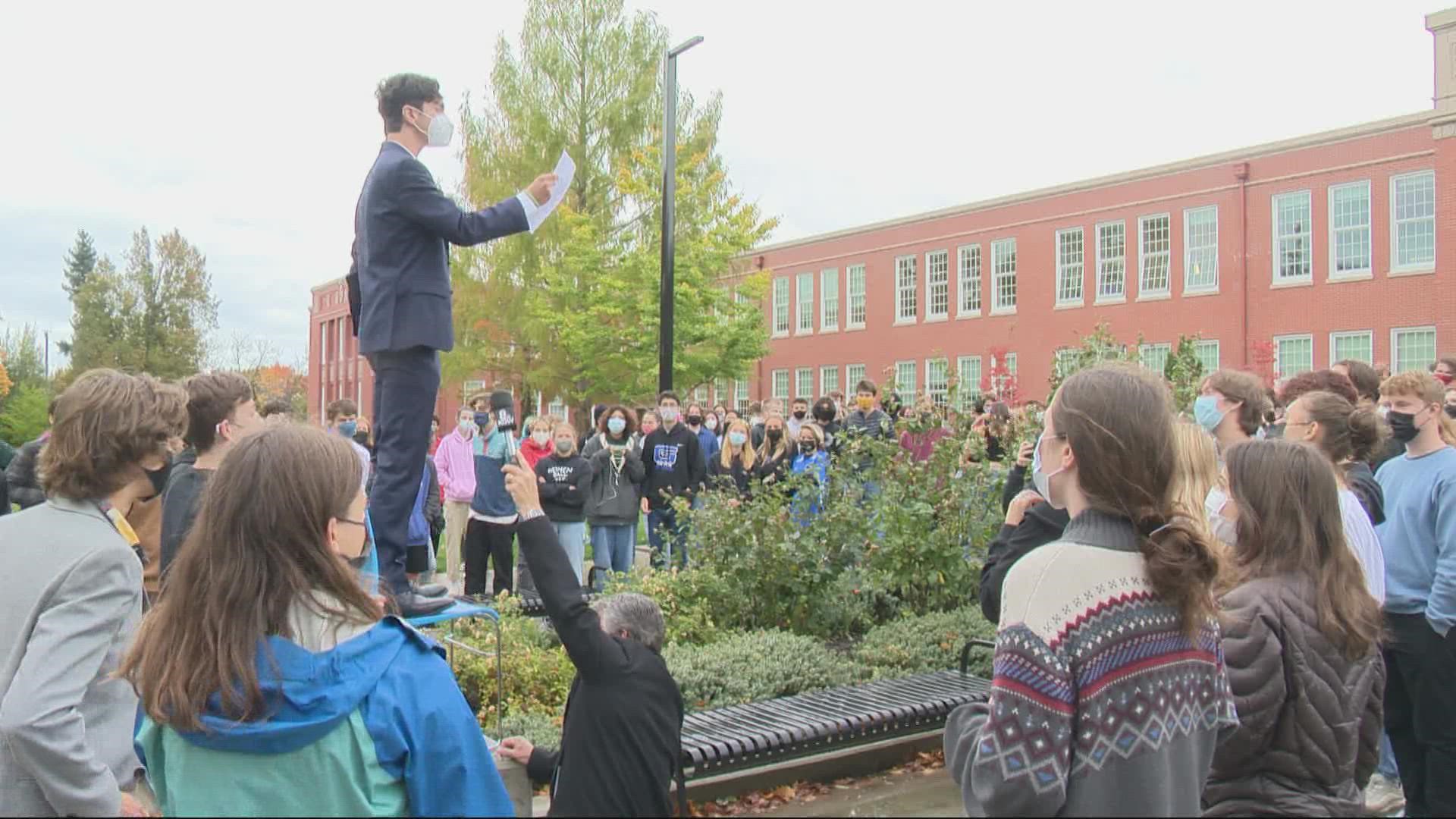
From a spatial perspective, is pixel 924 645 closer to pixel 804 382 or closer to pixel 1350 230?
Result: pixel 1350 230

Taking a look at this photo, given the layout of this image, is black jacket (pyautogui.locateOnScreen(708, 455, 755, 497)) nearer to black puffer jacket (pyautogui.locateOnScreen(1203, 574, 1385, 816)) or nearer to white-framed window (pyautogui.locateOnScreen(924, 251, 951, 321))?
black puffer jacket (pyautogui.locateOnScreen(1203, 574, 1385, 816))


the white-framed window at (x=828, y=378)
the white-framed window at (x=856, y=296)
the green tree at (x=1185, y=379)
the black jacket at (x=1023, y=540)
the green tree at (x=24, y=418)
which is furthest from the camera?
the white-framed window at (x=828, y=378)

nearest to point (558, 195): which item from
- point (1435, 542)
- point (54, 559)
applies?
point (54, 559)

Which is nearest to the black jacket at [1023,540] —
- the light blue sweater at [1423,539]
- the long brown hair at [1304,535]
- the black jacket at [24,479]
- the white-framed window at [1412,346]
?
the long brown hair at [1304,535]

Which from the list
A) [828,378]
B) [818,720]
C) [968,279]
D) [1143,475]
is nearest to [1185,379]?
[818,720]

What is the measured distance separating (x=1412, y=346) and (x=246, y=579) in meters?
35.1

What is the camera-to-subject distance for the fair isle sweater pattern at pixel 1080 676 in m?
2.34

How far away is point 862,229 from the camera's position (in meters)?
47.1

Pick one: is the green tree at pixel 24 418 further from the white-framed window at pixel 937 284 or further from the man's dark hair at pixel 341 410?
the white-framed window at pixel 937 284

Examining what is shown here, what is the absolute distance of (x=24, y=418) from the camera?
29.8 metres

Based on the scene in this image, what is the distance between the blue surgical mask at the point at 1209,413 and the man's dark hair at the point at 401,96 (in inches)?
153

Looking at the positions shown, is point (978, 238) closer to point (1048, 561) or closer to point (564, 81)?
point (564, 81)

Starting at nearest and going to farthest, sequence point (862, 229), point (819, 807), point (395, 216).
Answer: point (395, 216)
point (819, 807)
point (862, 229)

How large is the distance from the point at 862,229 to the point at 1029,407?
39.2 metres
